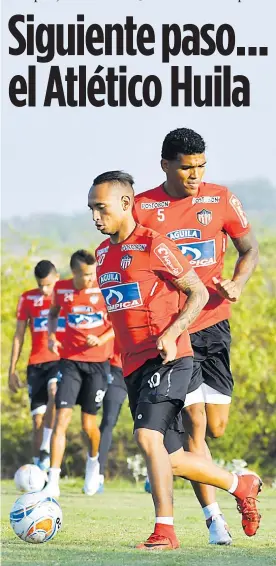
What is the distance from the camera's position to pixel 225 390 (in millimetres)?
7812

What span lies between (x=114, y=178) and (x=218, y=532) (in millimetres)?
2215

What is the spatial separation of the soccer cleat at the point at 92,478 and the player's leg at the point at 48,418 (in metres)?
1.01

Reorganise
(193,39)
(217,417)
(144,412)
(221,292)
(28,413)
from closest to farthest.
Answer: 1. (144,412)
2. (221,292)
3. (217,417)
4. (193,39)
5. (28,413)

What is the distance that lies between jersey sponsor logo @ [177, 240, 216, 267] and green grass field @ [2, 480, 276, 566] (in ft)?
5.75

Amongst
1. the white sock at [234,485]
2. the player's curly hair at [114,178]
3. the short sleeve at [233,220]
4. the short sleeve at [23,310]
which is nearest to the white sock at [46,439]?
the short sleeve at [23,310]

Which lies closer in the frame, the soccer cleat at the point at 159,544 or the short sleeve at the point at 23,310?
the soccer cleat at the point at 159,544

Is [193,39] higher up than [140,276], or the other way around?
[193,39]

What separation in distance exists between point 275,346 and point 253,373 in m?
0.65

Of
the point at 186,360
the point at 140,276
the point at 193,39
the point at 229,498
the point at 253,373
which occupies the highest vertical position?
the point at 193,39

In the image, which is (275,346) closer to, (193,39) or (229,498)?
(229,498)

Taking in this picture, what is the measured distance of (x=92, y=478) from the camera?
13117mm

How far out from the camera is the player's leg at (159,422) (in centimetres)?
660

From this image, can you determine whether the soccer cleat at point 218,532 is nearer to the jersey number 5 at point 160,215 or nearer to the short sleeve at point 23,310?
the jersey number 5 at point 160,215

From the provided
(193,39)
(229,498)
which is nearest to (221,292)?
(193,39)
